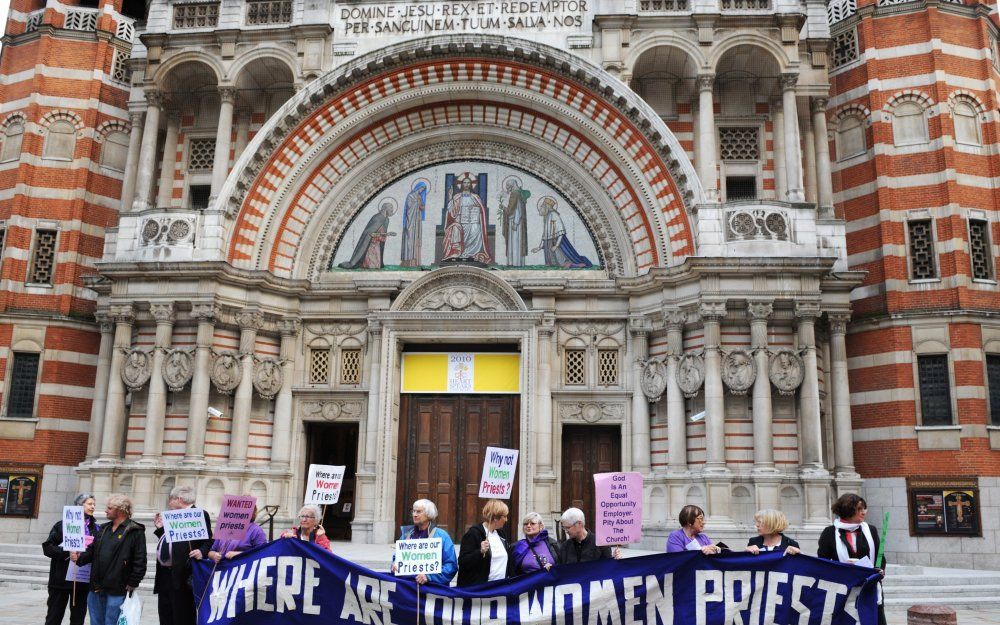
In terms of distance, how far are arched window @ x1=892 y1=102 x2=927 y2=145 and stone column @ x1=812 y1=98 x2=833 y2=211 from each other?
1.71m

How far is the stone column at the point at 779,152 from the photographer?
20312 millimetres

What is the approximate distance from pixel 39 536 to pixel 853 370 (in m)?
20.0

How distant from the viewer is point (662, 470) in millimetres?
18844

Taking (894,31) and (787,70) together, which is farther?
(894,31)

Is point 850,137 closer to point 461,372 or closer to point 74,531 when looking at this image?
point 461,372

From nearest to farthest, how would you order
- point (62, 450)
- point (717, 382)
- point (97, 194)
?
point (717, 382)
point (62, 450)
point (97, 194)

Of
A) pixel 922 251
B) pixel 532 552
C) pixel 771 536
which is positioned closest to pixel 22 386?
pixel 532 552

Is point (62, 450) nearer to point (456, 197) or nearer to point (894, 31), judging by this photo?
point (456, 197)

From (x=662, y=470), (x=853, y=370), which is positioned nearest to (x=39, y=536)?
(x=662, y=470)

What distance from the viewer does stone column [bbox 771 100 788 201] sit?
20312 millimetres

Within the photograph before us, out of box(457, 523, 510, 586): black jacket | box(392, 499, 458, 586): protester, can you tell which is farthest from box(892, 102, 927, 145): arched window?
box(392, 499, 458, 586): protester

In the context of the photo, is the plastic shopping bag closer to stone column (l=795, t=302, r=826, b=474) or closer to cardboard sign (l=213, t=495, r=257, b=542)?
cardboard sign (l=213, t=495, r=257, b=542)

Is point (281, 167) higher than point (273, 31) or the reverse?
the reverse

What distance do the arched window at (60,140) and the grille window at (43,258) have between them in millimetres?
2099
